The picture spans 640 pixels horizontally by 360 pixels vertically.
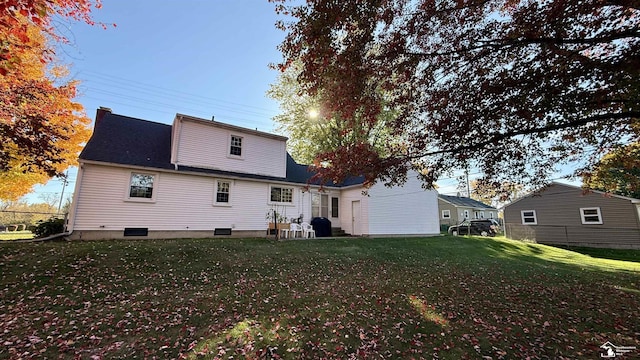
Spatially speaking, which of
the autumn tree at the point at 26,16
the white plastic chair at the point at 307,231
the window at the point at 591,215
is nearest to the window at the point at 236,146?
the white plastic chair at the point at 307,231

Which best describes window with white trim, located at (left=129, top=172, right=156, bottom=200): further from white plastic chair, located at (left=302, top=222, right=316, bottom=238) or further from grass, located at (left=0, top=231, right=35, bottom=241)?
grass, located at (left=0, top=231, right=35, bottom=241)

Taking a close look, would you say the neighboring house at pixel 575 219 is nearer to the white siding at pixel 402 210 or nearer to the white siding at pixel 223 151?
the white siding at pixel 402 210

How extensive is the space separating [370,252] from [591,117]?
776 centimetres

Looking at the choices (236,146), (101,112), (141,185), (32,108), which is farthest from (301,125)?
(32,108)

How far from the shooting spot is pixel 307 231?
14578mm

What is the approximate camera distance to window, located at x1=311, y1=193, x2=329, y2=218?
1642 centimetres

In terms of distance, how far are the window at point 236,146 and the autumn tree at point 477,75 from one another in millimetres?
9213

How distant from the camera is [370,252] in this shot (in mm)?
10766

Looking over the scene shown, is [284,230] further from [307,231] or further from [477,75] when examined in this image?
[477,75]

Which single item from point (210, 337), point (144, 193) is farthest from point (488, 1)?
point (144, 193)

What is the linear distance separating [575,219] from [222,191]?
2506 cm

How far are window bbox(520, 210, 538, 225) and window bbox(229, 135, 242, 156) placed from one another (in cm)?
2354

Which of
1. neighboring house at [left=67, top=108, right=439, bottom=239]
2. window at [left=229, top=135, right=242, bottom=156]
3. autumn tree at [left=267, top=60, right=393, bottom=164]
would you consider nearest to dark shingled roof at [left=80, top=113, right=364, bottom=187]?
neighboring house at [left=67, top=108, right=439, bottom=239]

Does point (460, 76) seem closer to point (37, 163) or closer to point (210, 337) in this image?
point (210, 337)
